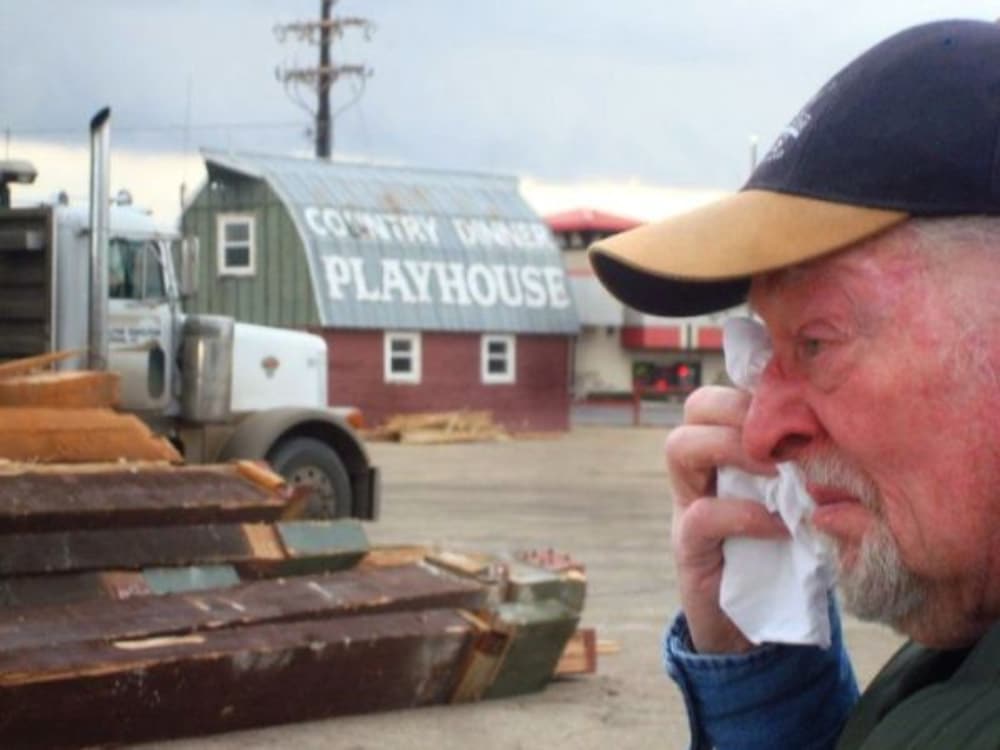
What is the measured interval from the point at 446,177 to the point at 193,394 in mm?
28867

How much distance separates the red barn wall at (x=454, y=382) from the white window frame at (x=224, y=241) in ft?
8.33

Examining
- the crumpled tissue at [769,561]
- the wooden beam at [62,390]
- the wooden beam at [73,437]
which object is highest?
the crumpled tissue at [769,561]

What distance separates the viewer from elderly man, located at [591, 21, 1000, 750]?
1591 millimetres

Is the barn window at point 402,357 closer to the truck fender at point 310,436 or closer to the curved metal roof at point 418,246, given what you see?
the curved metal roof at point 418,246

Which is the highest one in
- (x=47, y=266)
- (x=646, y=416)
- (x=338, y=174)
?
(x=338, y=174)

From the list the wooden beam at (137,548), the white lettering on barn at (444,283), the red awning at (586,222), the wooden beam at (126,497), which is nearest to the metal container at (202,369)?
the wooden beam at (126,497)

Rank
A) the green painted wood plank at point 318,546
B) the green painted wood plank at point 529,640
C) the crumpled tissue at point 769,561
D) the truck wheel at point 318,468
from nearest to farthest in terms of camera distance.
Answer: the crumpled tissue at point 769,561, the green painted wood plank at point 529,640, the green painted wood plank at point 318,546, the truck wheel at point 318,468

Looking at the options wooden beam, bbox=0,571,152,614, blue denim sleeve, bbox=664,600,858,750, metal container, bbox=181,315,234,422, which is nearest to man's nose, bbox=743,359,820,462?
blue denim sleeve, bbox=664,600,858,750

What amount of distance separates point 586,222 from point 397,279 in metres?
21.0

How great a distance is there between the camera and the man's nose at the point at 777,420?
5.71 feet

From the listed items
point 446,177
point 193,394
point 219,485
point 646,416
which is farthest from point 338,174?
point 219,485

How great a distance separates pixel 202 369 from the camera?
15859 millimetres

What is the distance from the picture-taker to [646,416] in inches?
1944

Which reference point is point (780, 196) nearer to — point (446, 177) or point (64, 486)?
point (64, 486)
